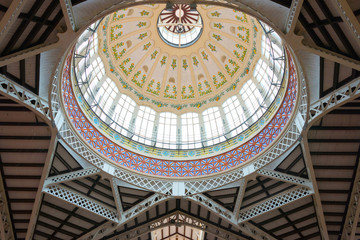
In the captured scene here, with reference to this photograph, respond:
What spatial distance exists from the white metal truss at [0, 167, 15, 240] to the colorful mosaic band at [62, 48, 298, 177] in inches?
217

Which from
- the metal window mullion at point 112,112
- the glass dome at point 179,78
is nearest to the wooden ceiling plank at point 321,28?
the glass dome at point 179,78

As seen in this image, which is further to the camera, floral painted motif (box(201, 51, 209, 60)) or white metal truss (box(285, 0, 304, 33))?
floral painted motif (box(201, 51, 209, 60))

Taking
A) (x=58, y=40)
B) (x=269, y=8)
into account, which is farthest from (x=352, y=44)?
(x=58, y=40)

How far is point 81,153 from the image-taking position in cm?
1922

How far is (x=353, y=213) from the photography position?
20203 mm

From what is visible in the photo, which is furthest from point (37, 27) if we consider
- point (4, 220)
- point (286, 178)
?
point (286, 178)

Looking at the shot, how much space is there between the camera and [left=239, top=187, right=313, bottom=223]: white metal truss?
19722 millimetres

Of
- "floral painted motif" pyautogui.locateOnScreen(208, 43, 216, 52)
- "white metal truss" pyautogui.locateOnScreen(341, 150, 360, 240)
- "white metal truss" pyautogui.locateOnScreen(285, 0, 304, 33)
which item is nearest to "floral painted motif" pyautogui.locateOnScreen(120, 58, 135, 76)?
"floral painted motif" pyautogui.locateOnScreen(208, 43, 216, 52)

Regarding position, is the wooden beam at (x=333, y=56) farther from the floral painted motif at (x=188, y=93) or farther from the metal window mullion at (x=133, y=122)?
the floral painted motif at (x=188, y=93)

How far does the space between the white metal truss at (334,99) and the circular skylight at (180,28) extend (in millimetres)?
14351

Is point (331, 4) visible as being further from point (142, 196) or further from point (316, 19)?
point (142, 196)

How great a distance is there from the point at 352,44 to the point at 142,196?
14.7 m

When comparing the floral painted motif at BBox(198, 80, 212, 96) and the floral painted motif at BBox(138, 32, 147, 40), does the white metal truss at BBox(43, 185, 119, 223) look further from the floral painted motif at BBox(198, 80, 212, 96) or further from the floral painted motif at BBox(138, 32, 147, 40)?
the floral painted motif at BBox(138, 32, 147, 40)

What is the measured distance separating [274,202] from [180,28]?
1606 centimetres
